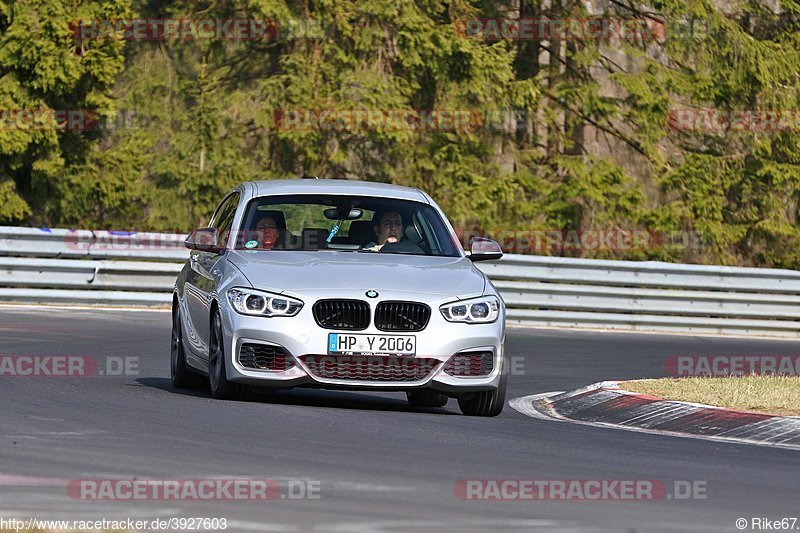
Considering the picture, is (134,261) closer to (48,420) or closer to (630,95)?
(630,95)

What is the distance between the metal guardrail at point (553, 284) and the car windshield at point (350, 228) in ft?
33.8

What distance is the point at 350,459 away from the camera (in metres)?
8.33

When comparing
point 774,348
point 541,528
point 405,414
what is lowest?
point 774,348

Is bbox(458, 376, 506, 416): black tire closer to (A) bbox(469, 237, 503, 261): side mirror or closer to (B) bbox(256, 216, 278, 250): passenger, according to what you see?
(A) bbox(469, 237, 503, 261): side mirror

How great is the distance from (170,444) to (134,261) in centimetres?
1437

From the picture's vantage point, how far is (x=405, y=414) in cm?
1119

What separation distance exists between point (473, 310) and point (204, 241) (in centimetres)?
207

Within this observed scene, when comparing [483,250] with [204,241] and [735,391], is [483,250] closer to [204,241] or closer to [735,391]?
[204,241]

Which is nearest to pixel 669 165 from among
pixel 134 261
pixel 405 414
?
pixel 134 261

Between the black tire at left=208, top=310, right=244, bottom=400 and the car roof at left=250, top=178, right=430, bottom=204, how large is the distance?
1371 millimetres

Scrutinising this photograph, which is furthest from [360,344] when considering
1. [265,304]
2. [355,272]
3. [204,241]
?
[204,241]

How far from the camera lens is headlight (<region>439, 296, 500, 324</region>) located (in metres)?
10.9

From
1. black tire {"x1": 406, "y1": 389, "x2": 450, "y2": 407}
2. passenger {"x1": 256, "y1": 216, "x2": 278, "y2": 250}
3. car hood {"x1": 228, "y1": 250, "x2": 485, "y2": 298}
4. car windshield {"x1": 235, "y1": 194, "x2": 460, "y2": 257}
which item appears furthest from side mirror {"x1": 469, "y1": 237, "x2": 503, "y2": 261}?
passenger {"x1": 256, "y1": 216, "x2": 278, "y2": 250}

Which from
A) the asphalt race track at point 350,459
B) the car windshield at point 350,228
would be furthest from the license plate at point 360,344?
the car windshield at point 350,228
